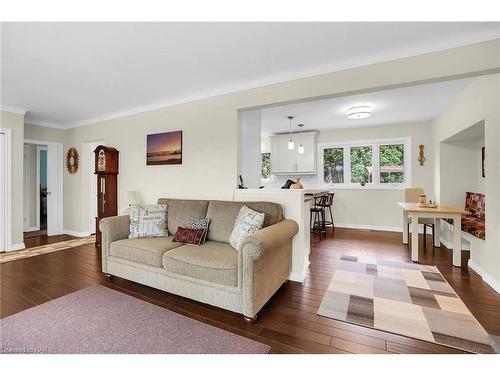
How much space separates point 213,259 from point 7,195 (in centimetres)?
412

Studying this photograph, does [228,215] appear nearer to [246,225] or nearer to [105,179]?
[246,225]

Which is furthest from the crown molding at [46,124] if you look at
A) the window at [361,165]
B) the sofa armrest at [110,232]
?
the window at [361,165]

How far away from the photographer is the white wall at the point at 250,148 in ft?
11.8

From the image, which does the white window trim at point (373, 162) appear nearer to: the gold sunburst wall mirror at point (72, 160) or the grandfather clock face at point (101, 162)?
the grandfather clock face at point (101, 162)

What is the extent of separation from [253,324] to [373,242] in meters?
3.40

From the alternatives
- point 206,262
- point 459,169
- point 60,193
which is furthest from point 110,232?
point 459,169

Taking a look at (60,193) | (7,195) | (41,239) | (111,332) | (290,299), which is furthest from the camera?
(60,193)

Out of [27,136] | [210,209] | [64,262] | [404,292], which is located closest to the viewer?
[404,292]

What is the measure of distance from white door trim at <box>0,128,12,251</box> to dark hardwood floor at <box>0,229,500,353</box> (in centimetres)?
92

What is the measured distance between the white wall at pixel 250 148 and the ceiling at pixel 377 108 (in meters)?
0.57

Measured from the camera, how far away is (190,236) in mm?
2617
